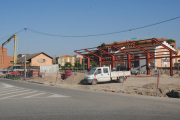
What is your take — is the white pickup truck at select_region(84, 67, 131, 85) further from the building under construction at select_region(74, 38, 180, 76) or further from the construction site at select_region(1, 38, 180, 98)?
the building under construction at select_region(74, 38, 180, 76)

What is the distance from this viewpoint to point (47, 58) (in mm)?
71750

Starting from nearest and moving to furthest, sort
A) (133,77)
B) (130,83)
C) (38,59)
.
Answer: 1. (130,83)
2. (133,77)
3. (38,59)

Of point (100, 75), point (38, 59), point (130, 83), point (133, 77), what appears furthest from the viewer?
point (38, 59)

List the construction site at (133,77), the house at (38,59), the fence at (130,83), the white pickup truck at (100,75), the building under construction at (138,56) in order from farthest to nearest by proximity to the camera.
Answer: the house at (38,59)
the building under construction at (138,56)
the white pickup truck at (100,75)
the construction site at (133,77)
the fence at (130,83)

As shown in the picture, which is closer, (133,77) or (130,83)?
(130,83)

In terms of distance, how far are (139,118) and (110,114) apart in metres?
1.15

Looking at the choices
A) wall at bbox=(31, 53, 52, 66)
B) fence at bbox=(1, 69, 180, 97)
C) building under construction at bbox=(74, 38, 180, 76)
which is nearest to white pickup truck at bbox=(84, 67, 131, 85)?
fence at bbox=(1, 69, 180, 97)

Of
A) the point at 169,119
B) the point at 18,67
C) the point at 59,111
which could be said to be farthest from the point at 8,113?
the point at 18,67

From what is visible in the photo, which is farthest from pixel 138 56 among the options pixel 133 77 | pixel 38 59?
pixel 38 59

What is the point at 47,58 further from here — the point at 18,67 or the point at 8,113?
the point at 8,113

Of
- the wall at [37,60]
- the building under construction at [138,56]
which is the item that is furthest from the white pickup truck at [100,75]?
the wall at [37,60]

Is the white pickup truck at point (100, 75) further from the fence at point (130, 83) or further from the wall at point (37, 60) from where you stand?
the wall at point (37, 60)

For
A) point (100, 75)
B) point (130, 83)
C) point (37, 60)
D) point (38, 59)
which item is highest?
point (38, 59)

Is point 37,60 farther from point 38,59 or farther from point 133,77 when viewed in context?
point 133,77
